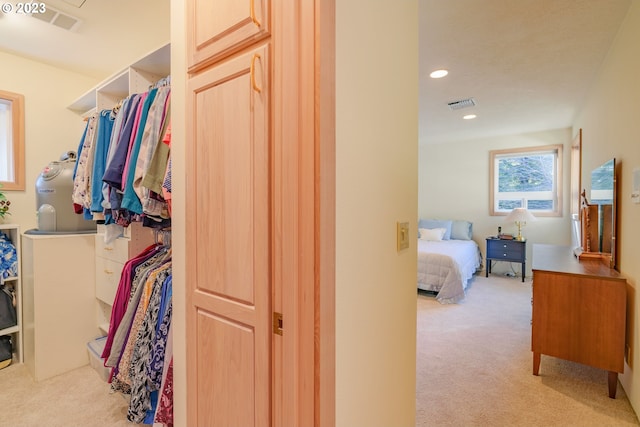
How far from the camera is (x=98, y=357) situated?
A: 2.27 metres

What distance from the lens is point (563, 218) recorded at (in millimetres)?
4887

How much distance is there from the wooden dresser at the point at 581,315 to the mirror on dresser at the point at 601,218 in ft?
0.70

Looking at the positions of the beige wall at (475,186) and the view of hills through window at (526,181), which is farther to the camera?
the view of hills through window at (526,181)

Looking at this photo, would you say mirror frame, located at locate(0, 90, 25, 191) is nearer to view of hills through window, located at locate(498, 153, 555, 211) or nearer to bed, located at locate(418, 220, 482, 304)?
bed, located at locate(418, 220, 482, 304)

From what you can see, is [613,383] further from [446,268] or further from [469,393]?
[446,268]

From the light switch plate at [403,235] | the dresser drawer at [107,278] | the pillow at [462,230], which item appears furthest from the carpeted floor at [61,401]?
the pillow at [462,230]

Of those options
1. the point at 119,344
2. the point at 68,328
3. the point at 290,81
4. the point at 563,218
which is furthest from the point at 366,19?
the point at 563,218

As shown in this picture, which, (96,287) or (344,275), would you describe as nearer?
(344,275)

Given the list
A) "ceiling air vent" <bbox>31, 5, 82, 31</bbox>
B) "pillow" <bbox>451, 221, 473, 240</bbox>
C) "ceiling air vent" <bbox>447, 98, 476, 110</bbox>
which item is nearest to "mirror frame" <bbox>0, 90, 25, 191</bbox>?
"ceiling air vent" <bbox>31, 5, 82, 31</bbox>

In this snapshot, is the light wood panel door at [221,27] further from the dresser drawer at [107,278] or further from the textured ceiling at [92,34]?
Answer: the dresser drawer at [107,278]

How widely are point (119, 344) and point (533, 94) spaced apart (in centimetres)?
418

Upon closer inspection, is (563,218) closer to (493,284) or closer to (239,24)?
(493,284)

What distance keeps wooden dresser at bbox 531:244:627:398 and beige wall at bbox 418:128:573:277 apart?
2965 mm

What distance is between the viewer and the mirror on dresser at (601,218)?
229 cm
